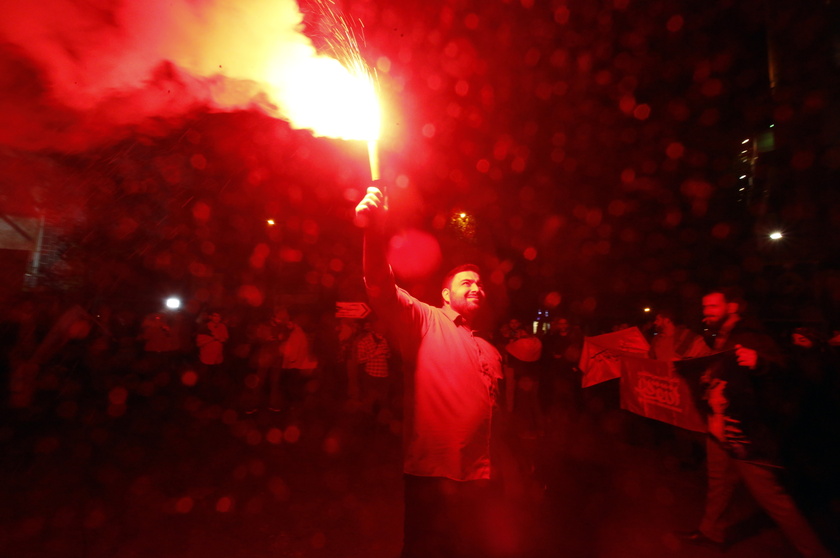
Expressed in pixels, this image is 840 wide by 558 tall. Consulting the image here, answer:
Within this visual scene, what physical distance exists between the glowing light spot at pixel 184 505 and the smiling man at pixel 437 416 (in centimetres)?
307

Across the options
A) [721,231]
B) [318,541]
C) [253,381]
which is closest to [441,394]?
[318,541]

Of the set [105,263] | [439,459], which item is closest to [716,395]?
[439,459]

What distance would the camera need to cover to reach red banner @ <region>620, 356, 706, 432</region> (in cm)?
639

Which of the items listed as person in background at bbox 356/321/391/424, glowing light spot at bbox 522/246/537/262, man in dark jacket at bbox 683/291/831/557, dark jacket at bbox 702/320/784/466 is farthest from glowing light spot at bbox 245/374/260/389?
glowing light spot at bbox 522/246/537/262

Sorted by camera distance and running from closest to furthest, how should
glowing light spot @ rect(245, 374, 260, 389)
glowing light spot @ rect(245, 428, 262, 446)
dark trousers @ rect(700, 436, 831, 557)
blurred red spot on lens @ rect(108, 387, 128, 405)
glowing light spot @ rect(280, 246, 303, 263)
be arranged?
dark trousers @ rect(700, 436, 831, 557) < glowing light spot @ rect(245, 428, 262, 446) < glowing light spot @ rect(245, 374, 260, 389) < blurred red spot on lens @ rect(108, 387, 128, 405) < glowing light spot @ rect(280, 246, 303, 263)

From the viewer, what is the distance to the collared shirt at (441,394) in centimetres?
266

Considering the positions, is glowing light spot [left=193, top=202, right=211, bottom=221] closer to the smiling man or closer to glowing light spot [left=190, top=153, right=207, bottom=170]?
glowing light spot [left=190, top=153, right=207, bottom=170]

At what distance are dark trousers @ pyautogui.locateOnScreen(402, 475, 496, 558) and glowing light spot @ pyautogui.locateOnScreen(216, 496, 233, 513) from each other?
2901 millimetres

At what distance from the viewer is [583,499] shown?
547 centimetres

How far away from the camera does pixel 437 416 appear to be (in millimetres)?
2742

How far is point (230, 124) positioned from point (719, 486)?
730 cm

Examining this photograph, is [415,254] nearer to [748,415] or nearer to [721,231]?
[721,231]

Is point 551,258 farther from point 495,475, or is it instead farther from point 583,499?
point 495,475

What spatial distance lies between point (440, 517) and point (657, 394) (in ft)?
18.3
